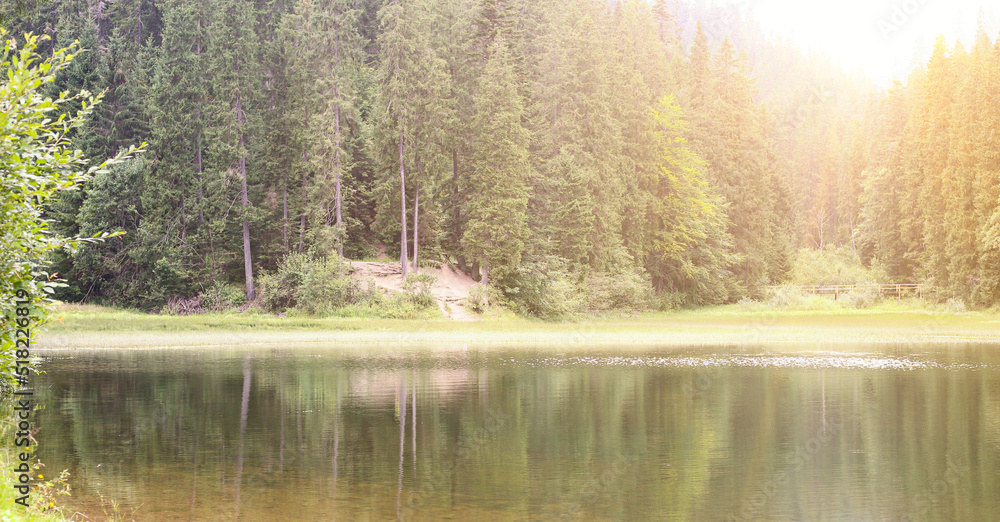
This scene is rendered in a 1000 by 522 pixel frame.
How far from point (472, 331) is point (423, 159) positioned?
41.3ft

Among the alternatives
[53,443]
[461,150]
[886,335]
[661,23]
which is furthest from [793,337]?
[661,23]

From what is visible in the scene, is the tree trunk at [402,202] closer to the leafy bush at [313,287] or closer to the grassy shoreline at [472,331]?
the leafy bush at [313,287]

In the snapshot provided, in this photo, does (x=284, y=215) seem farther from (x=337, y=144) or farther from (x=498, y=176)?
(x=498, y=176)

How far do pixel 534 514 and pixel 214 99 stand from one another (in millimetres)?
51801

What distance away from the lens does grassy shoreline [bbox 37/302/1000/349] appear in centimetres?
4384

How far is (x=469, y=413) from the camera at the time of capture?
21328mm

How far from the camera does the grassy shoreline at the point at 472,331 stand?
4384 centimetres

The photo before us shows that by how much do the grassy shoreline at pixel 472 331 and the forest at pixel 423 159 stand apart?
472 centimetres

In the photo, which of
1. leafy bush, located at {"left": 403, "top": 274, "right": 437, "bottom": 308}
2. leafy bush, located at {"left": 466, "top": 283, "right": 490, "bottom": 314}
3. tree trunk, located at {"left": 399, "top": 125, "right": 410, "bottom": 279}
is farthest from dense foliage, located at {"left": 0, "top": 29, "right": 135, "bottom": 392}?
leafy bush, located at {"left": 466, "top": 283, "right": 490, "bottom": 314}

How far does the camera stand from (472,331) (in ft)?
160

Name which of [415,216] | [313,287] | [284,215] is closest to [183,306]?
[284,215]

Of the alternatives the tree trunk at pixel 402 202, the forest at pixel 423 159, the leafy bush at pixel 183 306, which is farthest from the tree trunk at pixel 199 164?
the tree trunk at pixel 402 202

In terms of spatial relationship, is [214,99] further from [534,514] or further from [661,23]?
[661,23]

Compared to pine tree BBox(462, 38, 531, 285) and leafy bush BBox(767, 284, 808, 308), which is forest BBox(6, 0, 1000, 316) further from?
leafy bush BBox(767, 284, 808, 308)
